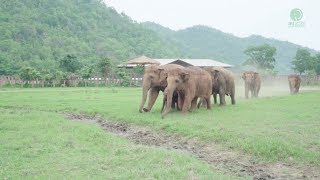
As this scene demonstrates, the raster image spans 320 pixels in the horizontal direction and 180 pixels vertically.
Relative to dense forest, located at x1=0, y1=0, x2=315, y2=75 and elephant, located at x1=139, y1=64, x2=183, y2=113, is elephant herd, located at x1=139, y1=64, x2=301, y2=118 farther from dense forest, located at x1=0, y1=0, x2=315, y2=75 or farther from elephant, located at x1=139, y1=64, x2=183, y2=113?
dense forest, located at x1=0, y1=0, x2=315, y2=75

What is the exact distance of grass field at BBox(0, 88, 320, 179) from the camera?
37.2 ft

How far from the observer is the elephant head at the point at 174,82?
2142 cm

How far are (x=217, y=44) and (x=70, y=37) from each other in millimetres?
76960

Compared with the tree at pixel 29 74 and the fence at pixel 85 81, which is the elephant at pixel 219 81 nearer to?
the fence at pixel 85 81

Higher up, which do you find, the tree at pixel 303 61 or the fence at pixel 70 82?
the tree at pixel 303 61

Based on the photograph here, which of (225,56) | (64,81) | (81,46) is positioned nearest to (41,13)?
(81,46)

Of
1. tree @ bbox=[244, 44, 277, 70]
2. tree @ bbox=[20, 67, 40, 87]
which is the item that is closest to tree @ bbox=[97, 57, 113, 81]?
tree @ bbox=[20, 67, 40, 87]

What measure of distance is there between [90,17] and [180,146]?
10634 cm

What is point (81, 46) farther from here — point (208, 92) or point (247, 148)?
point (247, 148)

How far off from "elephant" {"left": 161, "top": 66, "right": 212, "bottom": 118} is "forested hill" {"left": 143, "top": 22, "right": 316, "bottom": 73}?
118093 millimetres

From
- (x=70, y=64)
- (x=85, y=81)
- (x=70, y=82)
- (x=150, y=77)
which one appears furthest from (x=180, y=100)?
(x=70, y=64)

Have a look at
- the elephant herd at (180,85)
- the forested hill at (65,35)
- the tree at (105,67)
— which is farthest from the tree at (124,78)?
the elephant herd at (180,85)

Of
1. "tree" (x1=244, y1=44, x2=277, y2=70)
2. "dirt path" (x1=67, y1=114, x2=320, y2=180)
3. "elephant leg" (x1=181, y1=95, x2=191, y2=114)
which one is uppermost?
"tree" (x1=244, y1=44, x2=277, y2=70)

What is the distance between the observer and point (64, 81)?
62906 mm
